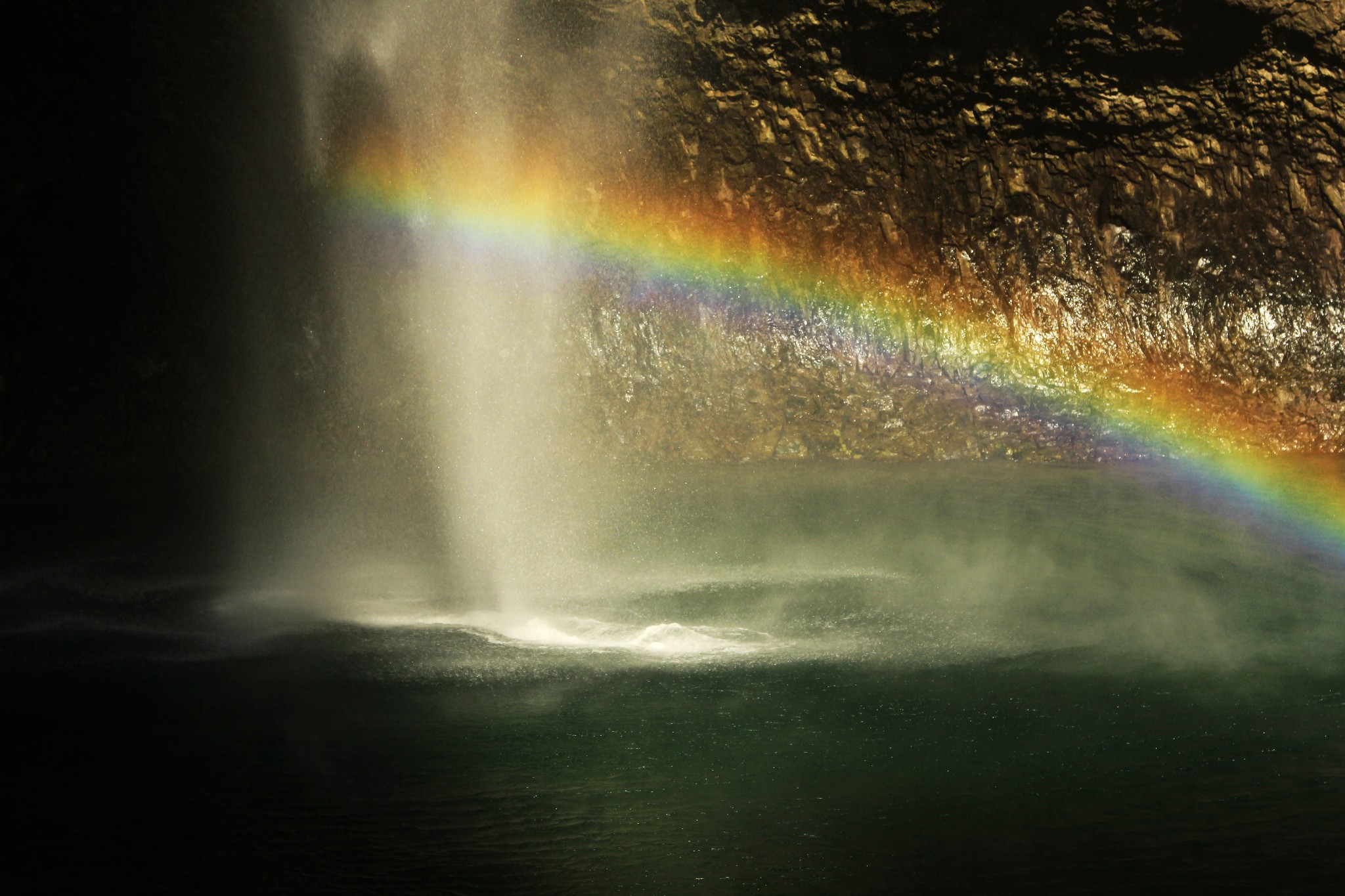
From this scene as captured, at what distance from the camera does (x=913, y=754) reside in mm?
4168

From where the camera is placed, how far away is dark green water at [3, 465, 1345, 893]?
133 inches

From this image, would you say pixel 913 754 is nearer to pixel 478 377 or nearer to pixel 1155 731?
pixel 1155 731

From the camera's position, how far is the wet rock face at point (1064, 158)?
12859mm

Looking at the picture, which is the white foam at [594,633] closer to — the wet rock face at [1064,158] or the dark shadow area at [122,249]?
the dark shadow area at [122,249]

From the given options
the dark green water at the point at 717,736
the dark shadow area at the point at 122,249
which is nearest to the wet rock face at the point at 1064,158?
the dark shadow area at the point at 122,249

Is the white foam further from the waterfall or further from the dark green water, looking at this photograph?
the waterfall

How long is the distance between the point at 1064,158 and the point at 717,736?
36.8 ft

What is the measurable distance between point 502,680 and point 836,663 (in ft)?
5.11

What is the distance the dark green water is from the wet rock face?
21.3ft

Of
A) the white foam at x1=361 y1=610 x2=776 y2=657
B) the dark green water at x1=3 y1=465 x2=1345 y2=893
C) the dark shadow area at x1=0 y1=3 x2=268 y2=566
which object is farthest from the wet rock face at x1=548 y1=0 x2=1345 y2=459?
the white foam at x1=361 y1=610 x2=776 y2=657

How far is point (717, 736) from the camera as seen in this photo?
14.2 ft

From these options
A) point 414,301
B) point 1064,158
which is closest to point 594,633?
point 414,301

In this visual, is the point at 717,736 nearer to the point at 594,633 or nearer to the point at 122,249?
the point at 594,633

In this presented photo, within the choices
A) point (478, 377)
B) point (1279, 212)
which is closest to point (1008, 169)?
point (1279, 212)
